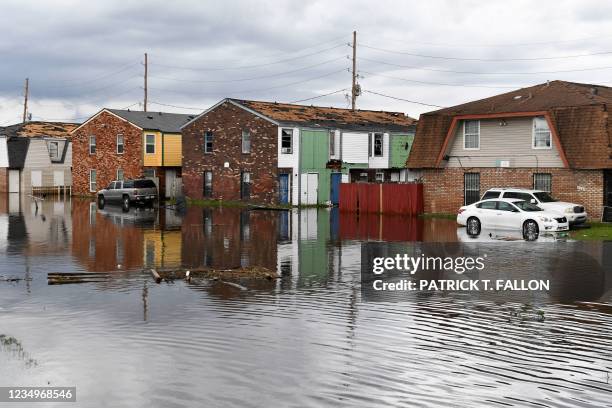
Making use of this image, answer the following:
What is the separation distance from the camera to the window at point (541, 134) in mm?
37938

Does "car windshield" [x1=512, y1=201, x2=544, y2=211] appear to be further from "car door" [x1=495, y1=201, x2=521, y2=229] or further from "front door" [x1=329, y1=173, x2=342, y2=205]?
"front door" [x1=329, y1=173, x2=342, y2=205]

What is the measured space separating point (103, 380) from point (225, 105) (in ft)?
161

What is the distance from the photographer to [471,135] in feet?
135

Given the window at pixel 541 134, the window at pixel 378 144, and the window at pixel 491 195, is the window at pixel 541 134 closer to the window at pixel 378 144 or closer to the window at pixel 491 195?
the window at pixel 491 195

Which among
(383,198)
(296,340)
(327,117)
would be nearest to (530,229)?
(383,198)

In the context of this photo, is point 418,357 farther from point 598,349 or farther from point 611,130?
point 611,130

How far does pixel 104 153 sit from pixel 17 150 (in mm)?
11716

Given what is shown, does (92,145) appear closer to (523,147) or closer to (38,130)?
(38,130)

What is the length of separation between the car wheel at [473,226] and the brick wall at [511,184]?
7632 mm

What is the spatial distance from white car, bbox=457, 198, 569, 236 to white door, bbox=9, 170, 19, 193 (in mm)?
54889

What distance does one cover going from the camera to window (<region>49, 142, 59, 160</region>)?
249ft

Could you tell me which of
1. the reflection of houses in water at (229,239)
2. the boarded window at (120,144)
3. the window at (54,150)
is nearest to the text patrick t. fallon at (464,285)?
the reflection of houses in water at (229,239)

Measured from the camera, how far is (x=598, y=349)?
11.5 metres

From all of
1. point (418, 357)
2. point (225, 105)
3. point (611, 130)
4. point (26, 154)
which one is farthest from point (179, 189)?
point (418, 357)
